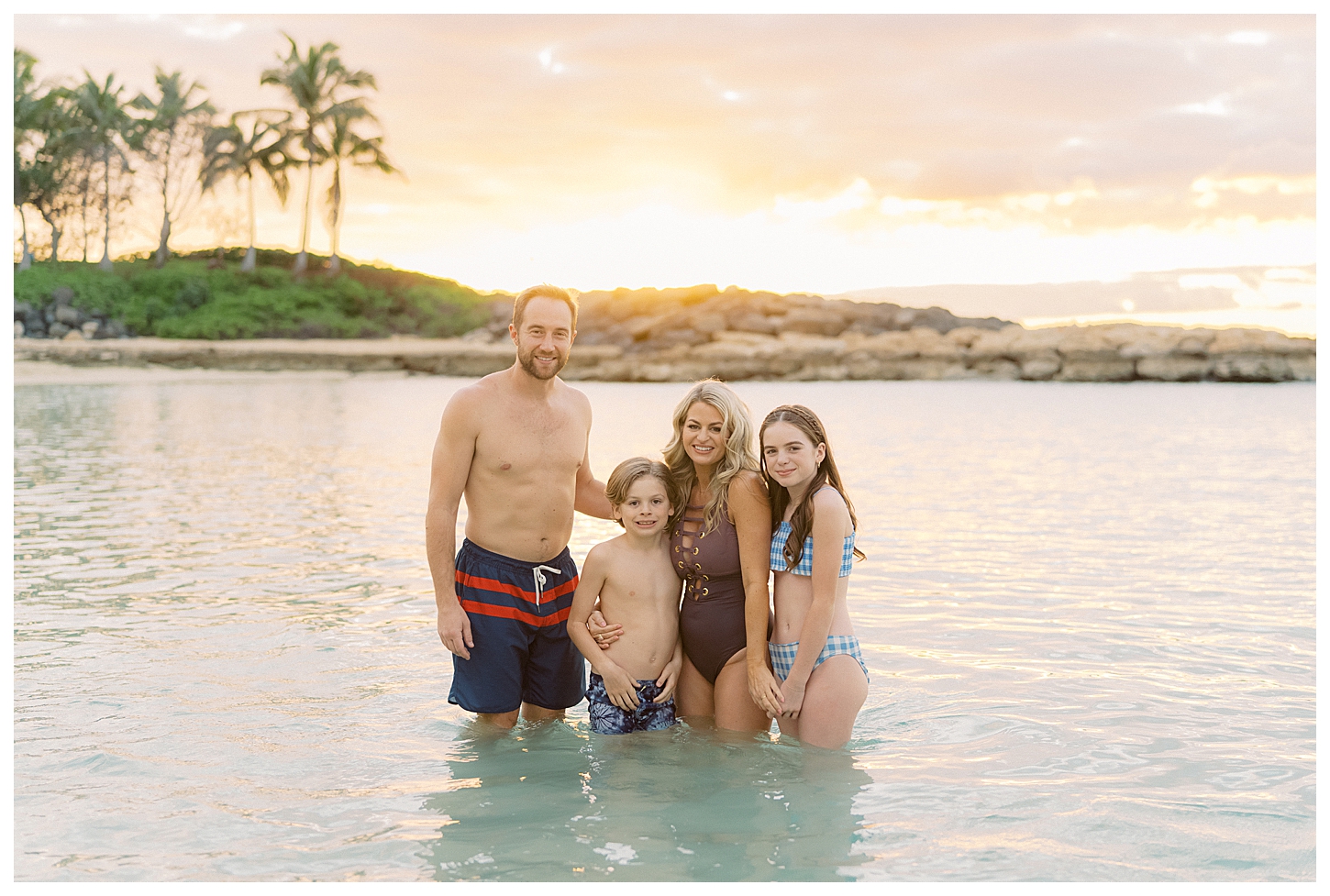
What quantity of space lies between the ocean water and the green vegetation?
3234cm

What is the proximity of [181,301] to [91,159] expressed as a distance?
21.7 ft

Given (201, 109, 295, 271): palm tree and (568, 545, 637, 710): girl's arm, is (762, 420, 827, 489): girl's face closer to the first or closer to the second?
(568, 545, 637, 710): girl's arm

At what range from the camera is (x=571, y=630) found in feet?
15.6

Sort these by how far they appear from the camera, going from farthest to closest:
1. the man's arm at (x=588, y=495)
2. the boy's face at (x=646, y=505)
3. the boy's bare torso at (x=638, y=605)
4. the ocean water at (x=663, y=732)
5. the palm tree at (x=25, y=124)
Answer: the palm tree at (x=25, y=124), the man's arm at (x=588, y=495), the boy's bare torso at (x=638, y=605), the boy's face at (x=646, y=505), the ocean water at (x=663, y=732)

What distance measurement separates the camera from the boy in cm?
471

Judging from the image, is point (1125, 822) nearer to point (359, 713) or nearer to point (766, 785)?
point (766, 785)

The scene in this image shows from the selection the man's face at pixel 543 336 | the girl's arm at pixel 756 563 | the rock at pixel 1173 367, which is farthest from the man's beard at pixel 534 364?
the rock at pixel 1173 367

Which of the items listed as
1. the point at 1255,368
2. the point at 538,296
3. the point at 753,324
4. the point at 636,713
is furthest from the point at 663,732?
the point at 1255,368

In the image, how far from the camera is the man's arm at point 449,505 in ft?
15.4

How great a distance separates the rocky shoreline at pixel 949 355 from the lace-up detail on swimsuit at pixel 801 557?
4030cm

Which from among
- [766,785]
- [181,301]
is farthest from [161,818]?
[181,301]

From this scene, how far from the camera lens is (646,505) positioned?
4.62 metres

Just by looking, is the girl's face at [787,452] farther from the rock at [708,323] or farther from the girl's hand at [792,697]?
the rock at [708,323]

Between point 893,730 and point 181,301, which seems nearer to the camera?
point 893,730
